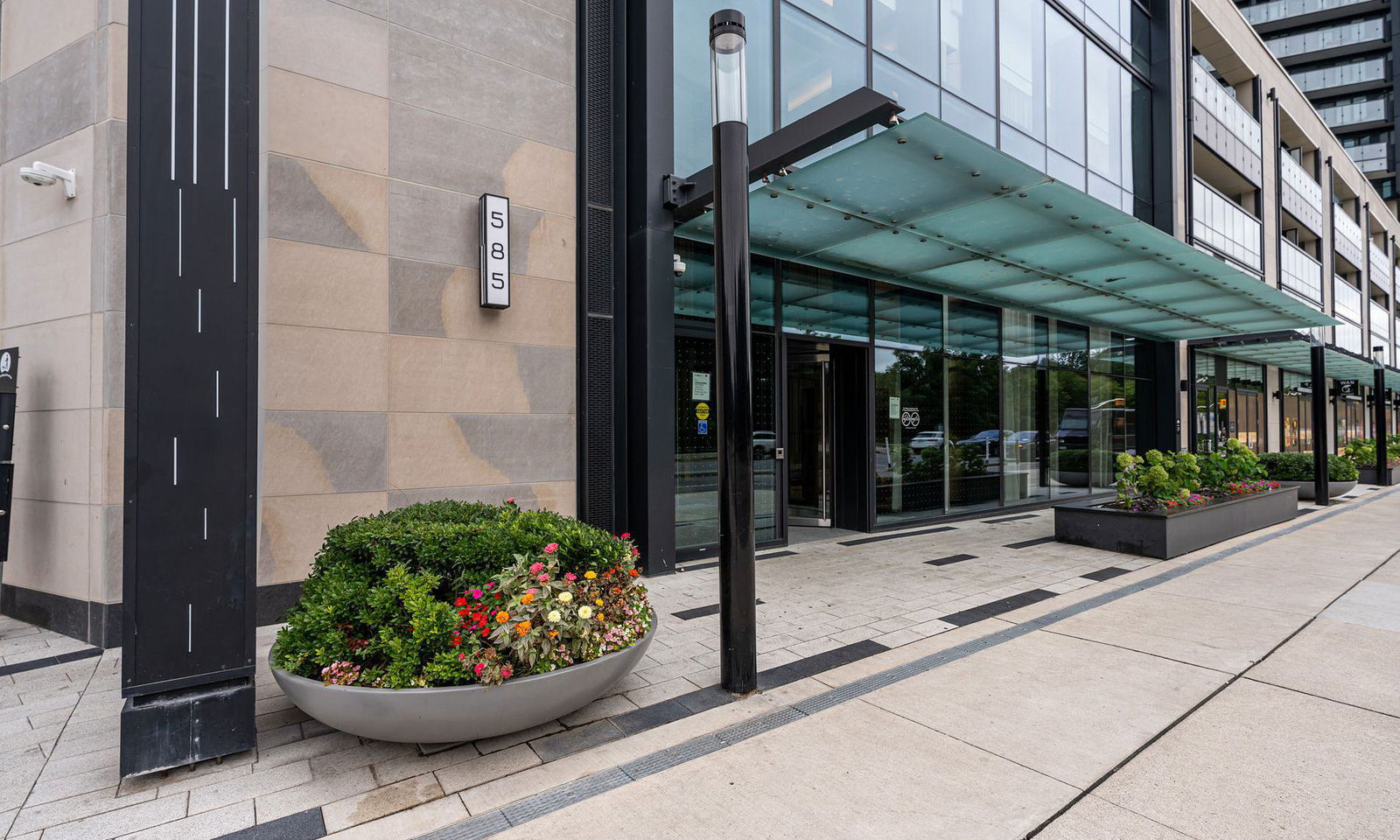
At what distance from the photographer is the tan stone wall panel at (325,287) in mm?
5145

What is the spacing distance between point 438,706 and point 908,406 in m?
8.63

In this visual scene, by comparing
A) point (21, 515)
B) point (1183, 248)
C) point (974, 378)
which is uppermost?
point (1183, 248)

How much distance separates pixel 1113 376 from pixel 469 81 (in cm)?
1475

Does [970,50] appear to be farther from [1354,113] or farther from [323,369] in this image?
[1354,113]

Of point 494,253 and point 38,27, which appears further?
point 494,253

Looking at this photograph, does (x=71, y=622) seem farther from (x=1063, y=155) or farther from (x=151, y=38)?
(x=1063, y=155)

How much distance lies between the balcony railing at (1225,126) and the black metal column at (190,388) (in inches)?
800

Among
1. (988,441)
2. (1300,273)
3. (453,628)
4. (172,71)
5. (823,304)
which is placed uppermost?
(1300,273)

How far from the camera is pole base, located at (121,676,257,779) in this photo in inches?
110

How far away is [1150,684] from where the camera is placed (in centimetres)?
387

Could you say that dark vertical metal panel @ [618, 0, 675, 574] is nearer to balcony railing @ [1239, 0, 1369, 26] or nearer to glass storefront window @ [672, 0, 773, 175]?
glass storefront window @ [672, 0, 773, 175]

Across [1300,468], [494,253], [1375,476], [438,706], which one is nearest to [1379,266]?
[1375,476]

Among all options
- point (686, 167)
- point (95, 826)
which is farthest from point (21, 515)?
point (686, 167)

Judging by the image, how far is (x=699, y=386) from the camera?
7570mm
